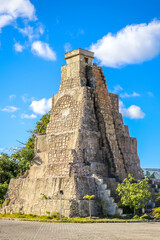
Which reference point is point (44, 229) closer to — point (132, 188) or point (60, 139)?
point (132, 188)

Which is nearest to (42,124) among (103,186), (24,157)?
(24,157)

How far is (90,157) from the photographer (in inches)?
1241

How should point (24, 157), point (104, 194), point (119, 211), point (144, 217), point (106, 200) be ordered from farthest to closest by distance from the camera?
point (24, 157) < point (104, 194) < point (106, 200) < point (119, 211) < point (144, 217)

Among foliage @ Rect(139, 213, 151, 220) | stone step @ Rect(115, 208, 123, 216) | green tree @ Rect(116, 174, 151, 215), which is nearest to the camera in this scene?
foliage @ Rect(139, 213, 151, 220)

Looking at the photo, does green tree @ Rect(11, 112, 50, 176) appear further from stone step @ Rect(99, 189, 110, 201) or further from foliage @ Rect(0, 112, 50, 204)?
stone step @ Rect(99, 189, 110, 201)

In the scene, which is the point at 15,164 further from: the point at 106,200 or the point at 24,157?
the point at 106,200

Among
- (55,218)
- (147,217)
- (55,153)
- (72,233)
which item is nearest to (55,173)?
(55,153)

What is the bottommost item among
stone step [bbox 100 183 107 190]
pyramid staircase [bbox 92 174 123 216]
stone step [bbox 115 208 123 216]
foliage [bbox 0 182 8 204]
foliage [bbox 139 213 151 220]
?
foliage [bbox 139 213 151 220]

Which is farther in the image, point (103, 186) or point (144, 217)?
point (103, 186)

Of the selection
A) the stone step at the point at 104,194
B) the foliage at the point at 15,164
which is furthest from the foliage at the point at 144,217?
the foliage at the point at 15,164

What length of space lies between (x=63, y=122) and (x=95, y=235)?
18.5 metres

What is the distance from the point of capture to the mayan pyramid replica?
2828 cm

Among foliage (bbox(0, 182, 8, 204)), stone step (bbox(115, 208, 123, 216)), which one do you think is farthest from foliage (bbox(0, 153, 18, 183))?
stone step (bbox(115, 208, 123, 216))

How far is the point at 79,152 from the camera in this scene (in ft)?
102
